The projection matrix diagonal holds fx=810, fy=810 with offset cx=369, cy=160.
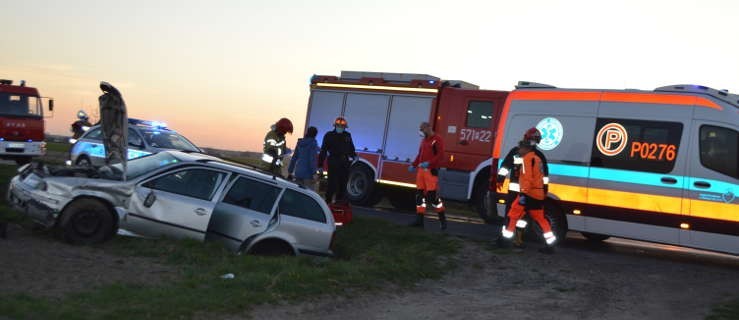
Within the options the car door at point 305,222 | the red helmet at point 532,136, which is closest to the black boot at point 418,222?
the red helmet at point 532,136

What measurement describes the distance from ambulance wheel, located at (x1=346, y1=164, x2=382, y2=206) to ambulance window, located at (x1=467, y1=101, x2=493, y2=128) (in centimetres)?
291

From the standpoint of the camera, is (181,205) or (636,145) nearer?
(181,205)

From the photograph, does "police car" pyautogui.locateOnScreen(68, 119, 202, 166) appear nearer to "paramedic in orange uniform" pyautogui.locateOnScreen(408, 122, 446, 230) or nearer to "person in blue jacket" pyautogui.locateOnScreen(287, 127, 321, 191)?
"person in blue jacket" pyautogui.locateOnScreen(287, 127, 321, 191)

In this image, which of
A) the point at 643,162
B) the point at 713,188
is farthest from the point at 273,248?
the point at 713,188

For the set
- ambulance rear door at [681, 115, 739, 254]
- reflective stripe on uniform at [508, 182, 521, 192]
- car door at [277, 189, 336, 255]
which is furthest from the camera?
reflective stripe on uniform at [508, 182, 521, 192]

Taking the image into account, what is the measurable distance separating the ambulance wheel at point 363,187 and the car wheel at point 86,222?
30.5ft

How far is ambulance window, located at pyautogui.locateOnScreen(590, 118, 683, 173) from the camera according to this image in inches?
467

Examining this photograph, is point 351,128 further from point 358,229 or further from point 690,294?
point 690,294

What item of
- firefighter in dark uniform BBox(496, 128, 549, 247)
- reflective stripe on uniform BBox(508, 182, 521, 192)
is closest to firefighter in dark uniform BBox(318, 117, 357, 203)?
firefighter in dark uniform BBox(496, 128, 549, 247)

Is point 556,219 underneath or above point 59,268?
above

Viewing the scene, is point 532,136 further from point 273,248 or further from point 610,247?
point 273,248

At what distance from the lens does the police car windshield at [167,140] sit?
18.3m

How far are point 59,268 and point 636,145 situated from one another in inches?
324

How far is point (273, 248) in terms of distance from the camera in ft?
34.1
